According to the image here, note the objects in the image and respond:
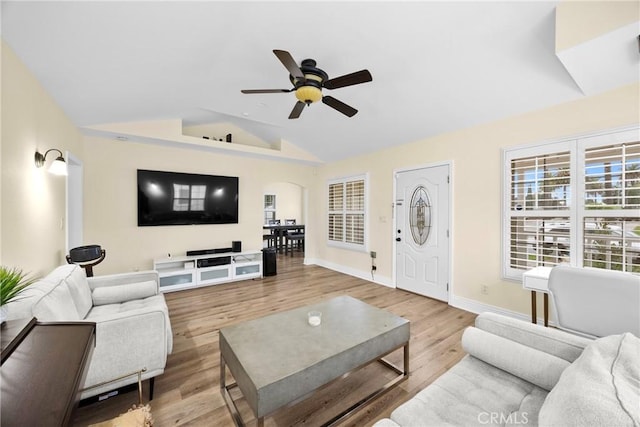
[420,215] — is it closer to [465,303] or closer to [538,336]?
[465,303]

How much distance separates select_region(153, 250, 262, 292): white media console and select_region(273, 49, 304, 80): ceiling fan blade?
354 centimetres

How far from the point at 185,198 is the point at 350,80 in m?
3.74

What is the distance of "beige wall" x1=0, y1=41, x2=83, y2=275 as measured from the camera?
1821 millimetres

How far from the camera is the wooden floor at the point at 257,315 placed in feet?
5.54

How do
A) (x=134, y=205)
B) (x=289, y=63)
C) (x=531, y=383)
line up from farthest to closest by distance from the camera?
1. (x=134, y=205)
2. (x=289, y=63)
3. (x=531, y=383)

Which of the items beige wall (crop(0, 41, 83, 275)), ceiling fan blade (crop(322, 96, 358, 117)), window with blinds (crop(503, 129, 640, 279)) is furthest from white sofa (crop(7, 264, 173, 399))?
window with blinds (crop(503, 129, 640, 279))

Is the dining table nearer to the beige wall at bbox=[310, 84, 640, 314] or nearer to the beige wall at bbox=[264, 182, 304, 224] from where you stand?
the beige wall at bbox=[264, 182, 304, 224]

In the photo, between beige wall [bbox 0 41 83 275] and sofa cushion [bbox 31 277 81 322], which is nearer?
sofa cushion [bbox 31 277 81 322]

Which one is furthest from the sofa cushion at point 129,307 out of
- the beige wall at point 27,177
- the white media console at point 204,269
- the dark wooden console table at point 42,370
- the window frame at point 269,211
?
the window frame at point 269,211

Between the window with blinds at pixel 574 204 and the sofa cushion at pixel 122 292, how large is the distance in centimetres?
403

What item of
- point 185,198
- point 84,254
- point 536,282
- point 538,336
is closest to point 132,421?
point 538,336

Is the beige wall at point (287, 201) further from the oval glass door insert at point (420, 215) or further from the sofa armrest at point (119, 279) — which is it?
the sofa armrest at point (119, 279)

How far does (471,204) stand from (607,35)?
2047 mm

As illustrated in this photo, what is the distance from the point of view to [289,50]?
7.79 ft
